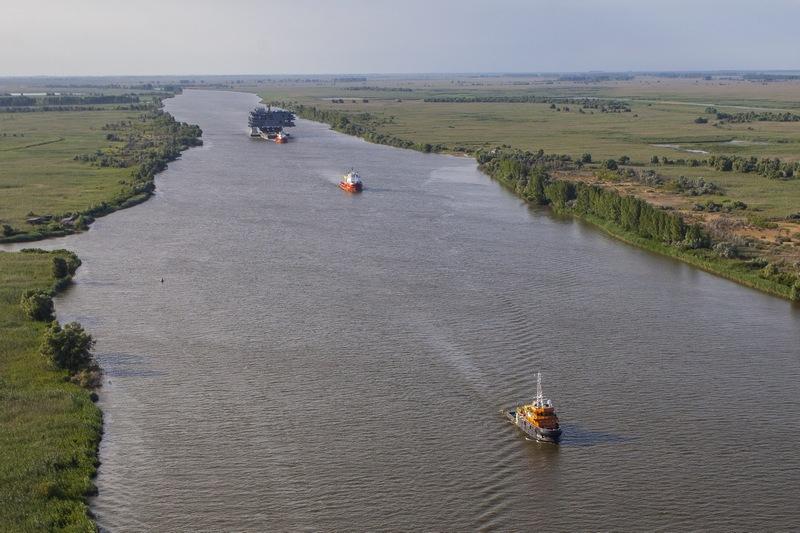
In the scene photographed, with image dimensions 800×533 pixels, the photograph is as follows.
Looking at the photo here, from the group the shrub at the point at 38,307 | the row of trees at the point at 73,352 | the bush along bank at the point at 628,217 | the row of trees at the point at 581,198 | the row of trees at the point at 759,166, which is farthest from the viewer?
the row of trees at the point at 759,166

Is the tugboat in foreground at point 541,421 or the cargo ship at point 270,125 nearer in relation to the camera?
the tugboat in foreground at point 541,421

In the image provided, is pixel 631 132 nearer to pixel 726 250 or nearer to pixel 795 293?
pixel 726 250

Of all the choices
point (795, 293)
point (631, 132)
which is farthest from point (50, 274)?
point (631, 132)

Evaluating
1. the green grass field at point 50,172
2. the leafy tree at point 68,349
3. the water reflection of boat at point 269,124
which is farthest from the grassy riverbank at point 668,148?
the green grass field at point 50,172

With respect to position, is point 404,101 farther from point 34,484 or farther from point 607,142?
point 34,484

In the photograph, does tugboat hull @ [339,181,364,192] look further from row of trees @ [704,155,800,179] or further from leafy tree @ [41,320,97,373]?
leafy tree @ [41,320,97,373]

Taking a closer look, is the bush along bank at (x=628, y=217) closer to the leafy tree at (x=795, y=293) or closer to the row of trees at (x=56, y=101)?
the leafy tree at (x=795, y=293)
